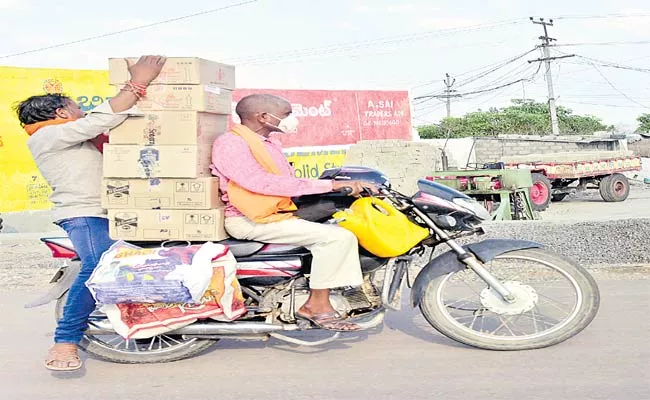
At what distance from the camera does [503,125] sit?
42.7 metres

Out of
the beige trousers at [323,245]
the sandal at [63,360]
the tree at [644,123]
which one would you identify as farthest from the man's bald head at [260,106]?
the tree at [644,123]

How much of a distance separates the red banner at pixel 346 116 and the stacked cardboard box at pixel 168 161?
49.0ft

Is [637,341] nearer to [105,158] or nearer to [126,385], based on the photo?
[126,385]

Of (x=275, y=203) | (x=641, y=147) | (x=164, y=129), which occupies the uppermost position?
(x=641, y=147)

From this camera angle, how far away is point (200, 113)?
443 cm

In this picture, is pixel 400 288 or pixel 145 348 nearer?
pixel 400 288

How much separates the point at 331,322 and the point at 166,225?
108 cm

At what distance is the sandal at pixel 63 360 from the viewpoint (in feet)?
14.5

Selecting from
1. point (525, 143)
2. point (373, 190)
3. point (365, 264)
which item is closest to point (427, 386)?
point (365, 264)

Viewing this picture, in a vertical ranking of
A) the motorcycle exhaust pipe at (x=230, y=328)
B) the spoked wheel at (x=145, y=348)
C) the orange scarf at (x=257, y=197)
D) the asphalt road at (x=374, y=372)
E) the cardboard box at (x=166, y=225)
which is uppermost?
the orange scarf at (x=257, y=197)

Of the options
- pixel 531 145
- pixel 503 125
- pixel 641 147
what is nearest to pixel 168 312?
pixel 531 145

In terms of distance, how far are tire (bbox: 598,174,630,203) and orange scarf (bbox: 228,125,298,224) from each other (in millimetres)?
19624

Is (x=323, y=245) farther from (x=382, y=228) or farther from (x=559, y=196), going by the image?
(x=559, y=196)

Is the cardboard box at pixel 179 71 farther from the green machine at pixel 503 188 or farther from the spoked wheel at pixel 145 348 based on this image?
the green machine at pixel 503 188
